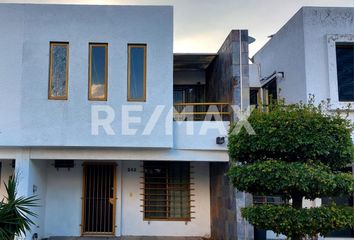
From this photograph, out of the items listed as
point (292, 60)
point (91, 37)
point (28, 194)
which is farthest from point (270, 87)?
point (28, 194)

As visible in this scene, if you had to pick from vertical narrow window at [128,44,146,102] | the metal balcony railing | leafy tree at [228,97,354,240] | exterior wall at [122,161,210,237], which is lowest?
exterior wall at [122,161,210,237]

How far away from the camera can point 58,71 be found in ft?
38.1

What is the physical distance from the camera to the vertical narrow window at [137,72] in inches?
457

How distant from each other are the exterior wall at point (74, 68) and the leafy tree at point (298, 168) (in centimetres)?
412

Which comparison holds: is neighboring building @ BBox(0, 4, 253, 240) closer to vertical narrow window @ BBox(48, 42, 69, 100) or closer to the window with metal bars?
vertical narrow window @ BBox(48, 42, 69, 100)

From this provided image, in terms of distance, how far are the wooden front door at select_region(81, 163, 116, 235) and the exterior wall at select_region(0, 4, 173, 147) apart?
327 cm

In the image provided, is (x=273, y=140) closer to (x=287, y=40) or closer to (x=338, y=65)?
(x=338, y=65)

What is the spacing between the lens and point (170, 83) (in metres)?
11.6

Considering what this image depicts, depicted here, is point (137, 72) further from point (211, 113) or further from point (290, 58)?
point (290, 58)

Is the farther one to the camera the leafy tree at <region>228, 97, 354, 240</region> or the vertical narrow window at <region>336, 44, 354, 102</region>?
the vertical narrow window at <region>336, 44, 354, 102</region>

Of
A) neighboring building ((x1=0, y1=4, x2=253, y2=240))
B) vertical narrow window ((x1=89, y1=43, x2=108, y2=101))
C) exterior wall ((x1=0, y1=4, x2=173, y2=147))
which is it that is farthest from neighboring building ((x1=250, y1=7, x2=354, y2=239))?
vertical narrow window ((x1=89, y1=43, x2=108, y2=101))

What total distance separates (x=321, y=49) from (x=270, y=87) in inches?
135

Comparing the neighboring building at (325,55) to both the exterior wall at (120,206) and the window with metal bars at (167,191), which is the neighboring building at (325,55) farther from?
the window with metal bars at (167,191)

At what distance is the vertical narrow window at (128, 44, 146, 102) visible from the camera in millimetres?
11609
